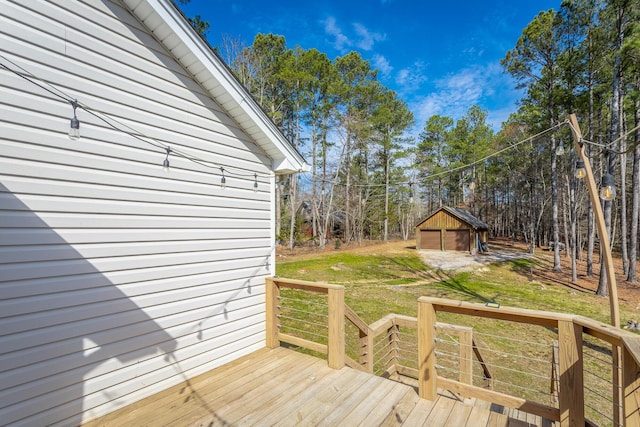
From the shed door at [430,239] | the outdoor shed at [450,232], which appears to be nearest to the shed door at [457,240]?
the outdoor shed at [450,232]

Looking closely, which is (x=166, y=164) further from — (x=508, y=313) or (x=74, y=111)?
(x=508, y=313)

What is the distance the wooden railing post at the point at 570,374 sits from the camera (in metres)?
1.97

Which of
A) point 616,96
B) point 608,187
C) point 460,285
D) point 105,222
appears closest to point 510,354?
point 608,187

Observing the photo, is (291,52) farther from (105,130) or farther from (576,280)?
(576,280)

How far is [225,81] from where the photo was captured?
3.19 meters

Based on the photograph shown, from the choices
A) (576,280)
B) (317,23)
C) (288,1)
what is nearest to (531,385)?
(576,280)

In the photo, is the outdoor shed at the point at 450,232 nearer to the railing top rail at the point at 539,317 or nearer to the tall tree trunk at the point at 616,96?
the tall tree trunk at the point at 616,96

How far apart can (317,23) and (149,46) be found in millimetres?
14143

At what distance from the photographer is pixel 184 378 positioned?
3.00 metres

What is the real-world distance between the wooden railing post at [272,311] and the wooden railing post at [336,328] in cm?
93

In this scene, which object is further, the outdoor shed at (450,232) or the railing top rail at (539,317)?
the outdoor shed at (450,232)

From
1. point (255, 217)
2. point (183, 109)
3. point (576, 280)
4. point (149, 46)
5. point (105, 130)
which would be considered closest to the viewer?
point (105, 130)

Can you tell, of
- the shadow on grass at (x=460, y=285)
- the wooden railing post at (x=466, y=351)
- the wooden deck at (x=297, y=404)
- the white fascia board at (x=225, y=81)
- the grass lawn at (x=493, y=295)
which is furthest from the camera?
the shadow on grass at (x=460, y=285)

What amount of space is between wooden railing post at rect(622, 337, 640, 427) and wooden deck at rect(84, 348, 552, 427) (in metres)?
0.93
